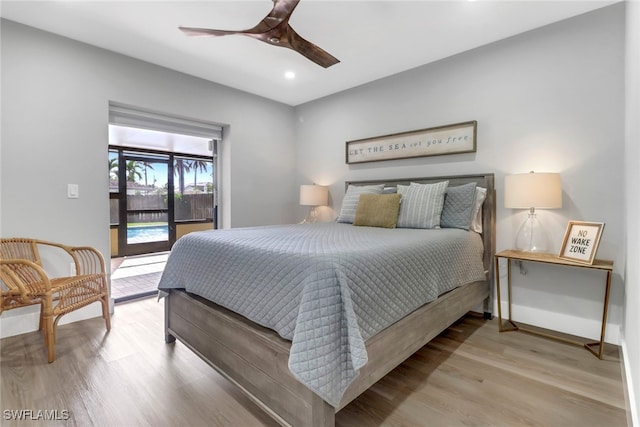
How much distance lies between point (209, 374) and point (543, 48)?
11.6 ft

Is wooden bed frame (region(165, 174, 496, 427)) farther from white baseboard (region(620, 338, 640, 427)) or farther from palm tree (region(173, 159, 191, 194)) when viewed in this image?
palm tree (region(173, 159, 191, 194))

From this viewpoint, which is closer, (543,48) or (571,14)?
(571,14)

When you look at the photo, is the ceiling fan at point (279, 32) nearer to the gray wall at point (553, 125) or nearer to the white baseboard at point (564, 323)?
the gray wall at point (553, 125)

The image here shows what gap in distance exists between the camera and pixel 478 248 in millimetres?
2561

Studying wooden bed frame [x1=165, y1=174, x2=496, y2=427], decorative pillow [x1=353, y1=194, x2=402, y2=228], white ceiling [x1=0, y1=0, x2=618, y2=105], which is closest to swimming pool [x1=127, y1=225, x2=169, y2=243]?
white ceiling [x1=0, y1=0, x2=618, y2=105]

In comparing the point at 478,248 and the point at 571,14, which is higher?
the point at 571,14

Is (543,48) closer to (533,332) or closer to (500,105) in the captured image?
(500,105)

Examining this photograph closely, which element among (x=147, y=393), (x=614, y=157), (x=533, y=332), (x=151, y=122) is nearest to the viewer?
(x=147, y=393)

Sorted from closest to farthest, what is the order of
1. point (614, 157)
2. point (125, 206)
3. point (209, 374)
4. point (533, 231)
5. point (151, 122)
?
point (209, 374), point (614, 157), point (533, 231), point (151, 122), point (125, 206)

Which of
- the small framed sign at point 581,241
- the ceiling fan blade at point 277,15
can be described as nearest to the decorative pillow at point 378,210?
the small framed sign at point 581,241

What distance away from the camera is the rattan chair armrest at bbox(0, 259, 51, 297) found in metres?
1.95

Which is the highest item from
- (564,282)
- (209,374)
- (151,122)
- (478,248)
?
(151,122)

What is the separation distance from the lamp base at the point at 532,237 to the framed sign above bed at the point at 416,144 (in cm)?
81

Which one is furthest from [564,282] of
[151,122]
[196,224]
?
[196,224]
